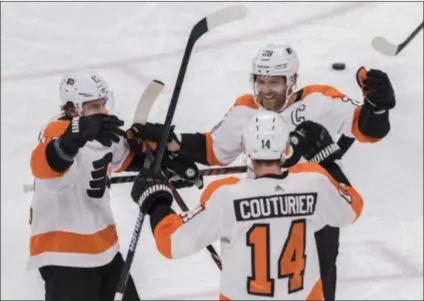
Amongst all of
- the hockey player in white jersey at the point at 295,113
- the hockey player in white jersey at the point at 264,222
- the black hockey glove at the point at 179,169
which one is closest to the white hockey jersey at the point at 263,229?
the hockey player in white jersey at the point at 264,222

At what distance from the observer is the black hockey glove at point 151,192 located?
2920 millimetres

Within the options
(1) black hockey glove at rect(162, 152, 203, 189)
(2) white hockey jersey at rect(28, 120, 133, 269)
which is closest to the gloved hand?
(2) white hockey jersey at rect(28, 120, 133, 269)

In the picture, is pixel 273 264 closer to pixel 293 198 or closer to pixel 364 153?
pixel 293 198

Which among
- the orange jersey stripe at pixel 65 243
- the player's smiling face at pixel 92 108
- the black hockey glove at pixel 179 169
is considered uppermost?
the player's smiling face at pixel 92 108

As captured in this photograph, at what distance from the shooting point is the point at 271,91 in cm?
333

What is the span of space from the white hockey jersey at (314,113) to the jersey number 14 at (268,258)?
0.81 m

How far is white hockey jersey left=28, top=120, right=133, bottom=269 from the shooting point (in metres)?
3.28

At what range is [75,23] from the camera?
750cm

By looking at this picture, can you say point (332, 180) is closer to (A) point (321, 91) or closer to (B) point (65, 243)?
(A) point (321, 91)

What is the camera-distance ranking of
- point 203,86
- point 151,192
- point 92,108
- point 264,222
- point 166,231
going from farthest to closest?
point 203,86 → point 92,108 → point 151,192 → point 166,231 → point 264,222

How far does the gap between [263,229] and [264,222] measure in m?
0.02

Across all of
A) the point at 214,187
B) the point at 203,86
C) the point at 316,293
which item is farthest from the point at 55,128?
the point at 203,86

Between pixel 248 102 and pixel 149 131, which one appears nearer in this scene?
pixel 149 131

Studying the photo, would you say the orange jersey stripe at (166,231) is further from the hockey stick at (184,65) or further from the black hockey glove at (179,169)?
the black hockey glove at (179,169)
